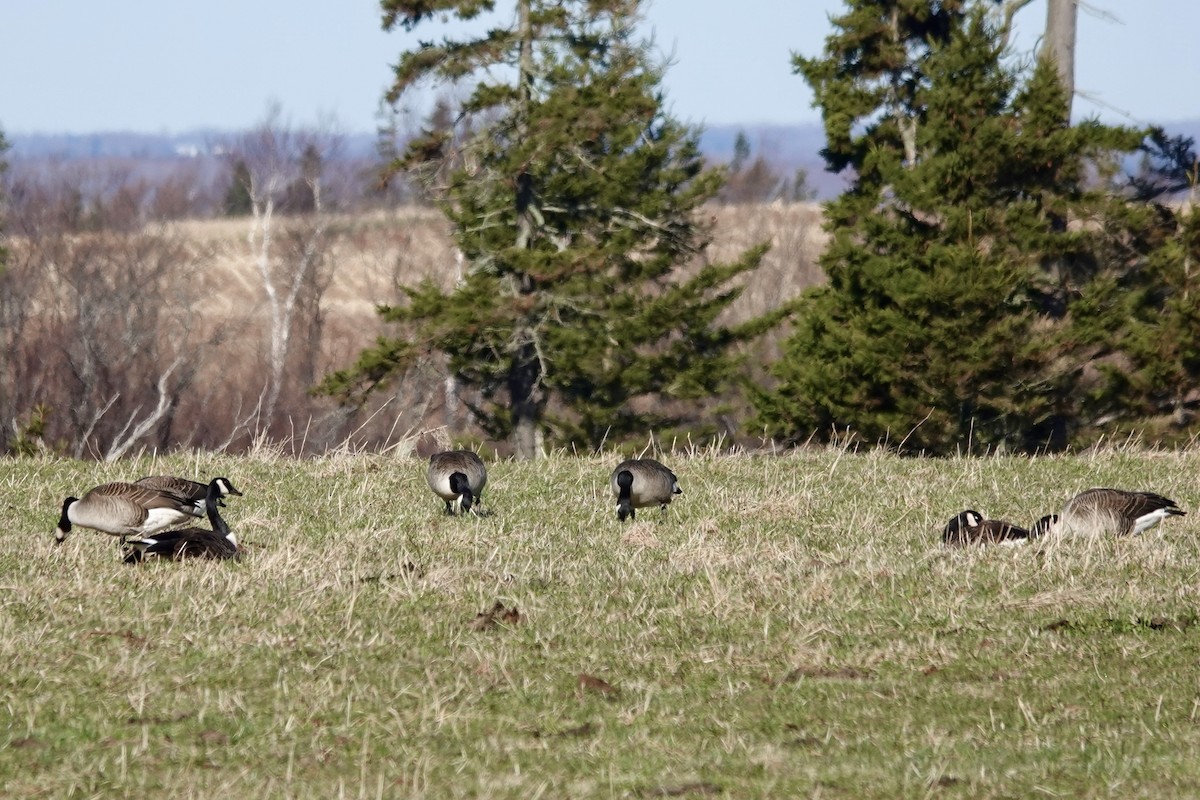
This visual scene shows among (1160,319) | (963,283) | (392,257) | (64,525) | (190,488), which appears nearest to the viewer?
(64,525)

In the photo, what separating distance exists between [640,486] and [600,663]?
4891 millimetres

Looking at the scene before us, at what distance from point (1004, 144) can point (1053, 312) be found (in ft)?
14.5

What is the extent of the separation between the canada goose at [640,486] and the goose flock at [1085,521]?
243cm

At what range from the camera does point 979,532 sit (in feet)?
33.3

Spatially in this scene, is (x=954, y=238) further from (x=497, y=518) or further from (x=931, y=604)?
(x=931, y=604)

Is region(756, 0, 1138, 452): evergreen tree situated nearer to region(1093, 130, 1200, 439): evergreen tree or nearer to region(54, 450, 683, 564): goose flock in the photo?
region(1093, 130, 1200, 439): evergreen tree

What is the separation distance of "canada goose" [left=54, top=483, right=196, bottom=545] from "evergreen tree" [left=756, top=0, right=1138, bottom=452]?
19.3m

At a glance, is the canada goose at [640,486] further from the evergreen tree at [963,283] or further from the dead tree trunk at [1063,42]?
the dead tree trunk at [1063,42]

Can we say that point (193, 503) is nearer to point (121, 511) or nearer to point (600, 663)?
point (121, 511)

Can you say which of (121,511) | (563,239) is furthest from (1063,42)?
(121,511)

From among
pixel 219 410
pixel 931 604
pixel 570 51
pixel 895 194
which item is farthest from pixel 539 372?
pixel 931 604

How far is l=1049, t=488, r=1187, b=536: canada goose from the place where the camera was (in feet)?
34.1

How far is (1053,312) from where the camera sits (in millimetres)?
31047

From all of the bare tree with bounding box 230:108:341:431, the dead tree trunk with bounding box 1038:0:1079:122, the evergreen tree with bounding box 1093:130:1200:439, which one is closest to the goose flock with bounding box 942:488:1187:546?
the evergreen tree with bounding box 1093:130:1200:439
